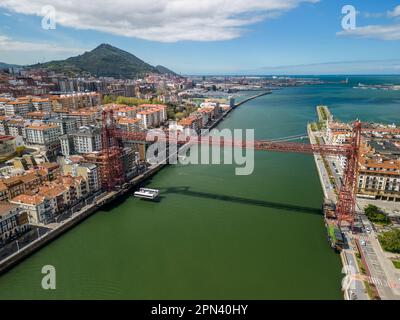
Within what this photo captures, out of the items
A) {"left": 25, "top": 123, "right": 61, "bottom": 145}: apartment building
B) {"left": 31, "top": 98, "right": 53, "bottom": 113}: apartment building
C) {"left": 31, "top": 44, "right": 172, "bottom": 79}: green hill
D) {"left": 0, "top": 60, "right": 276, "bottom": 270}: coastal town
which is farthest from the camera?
{"left": 31, "top": 44, "right": 172, "bottom": 79}: green hill

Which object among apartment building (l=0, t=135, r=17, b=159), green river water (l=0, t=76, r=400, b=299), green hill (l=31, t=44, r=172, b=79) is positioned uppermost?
green hill (l=31, t=44, r=172, b=79)

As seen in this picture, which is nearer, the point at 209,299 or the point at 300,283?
the point at 209,299

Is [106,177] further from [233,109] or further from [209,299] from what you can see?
[233,109]

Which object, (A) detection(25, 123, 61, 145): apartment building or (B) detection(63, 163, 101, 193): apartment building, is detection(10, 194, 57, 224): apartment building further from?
(A) detection(25, 123, 61, 145): apartment building

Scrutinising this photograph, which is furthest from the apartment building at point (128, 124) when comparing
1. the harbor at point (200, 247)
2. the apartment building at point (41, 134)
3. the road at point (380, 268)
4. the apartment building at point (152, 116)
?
the road at point (380, 268)

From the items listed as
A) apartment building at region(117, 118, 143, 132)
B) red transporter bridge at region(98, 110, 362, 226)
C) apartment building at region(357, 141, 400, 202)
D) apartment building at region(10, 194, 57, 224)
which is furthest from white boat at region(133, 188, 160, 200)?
apartment building at region(117, 118, 143, 132)

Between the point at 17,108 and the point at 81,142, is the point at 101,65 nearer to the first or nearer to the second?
the point at 17,108
